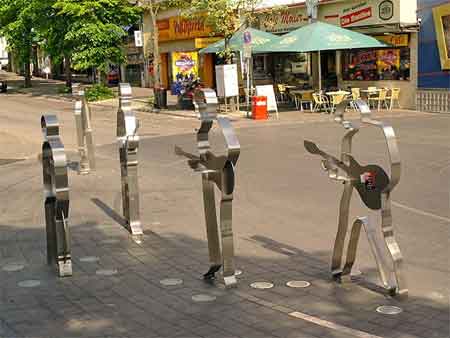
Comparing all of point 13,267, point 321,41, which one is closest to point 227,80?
point 321,41

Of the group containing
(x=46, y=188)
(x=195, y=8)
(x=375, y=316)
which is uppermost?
(x=195, y=8)

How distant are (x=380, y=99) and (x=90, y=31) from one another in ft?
47.4

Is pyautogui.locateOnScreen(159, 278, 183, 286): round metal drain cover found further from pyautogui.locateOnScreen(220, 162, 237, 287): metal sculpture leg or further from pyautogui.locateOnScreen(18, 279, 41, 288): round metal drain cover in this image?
pyautogui.locateOnScreen(18, 279, 41, 288): round metal drain cover

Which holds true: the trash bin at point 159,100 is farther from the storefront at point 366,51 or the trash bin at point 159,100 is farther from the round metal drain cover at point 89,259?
the round metal drain cover at point 89,259

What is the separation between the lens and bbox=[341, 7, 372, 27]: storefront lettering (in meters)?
24.0

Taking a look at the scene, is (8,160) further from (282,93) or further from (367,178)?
(282,93)

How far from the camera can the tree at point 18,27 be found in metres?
39.6

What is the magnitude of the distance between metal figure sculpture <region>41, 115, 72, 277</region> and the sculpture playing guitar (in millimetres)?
2401

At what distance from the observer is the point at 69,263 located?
6602mm

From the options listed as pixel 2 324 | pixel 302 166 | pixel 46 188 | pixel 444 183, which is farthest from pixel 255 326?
pixel 302 166

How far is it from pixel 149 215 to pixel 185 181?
2.46 meters

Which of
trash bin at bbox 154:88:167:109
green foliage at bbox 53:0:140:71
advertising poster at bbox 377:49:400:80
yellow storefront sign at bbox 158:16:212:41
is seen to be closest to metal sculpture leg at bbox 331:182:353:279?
advertising poster at bbox 377:49:400:80

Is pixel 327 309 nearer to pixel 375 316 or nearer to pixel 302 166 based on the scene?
pixel 375 316

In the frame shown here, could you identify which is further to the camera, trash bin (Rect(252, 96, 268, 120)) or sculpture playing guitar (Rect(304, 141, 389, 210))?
trash bin (Rect(252, 96, 268, 120))
